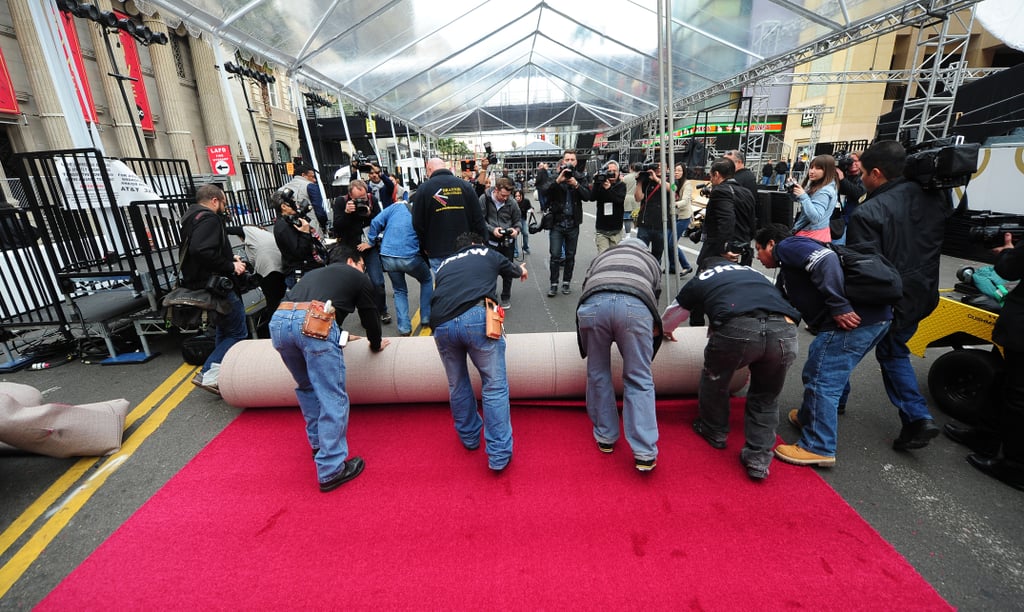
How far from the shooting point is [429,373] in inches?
131

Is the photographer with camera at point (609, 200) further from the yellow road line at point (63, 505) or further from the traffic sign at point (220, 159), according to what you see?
the traffic sign at point (220, 159)

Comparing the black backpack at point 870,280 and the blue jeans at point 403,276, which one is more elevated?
the black backpack at point 870,280

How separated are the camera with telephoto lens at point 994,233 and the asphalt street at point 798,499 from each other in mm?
1339

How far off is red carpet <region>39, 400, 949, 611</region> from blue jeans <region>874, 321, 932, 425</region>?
2.58ft

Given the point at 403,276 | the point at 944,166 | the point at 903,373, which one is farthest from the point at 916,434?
the point at 403,276

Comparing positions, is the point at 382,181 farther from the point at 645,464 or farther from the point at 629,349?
the point at 645,464

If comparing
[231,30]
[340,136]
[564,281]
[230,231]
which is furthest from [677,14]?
[340,136]

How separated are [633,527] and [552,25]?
1219cm

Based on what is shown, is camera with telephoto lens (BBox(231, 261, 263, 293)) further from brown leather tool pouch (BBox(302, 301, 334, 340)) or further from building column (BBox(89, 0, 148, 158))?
building column (BBox(89, 0, 148, 158))

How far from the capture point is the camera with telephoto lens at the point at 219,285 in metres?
3.73

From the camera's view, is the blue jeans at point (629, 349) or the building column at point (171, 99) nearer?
the blue jeans at point (629, 349)

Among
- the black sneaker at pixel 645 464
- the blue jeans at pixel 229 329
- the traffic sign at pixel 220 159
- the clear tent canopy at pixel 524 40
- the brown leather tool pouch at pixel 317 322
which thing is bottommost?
the black sneaker at pixel 645 464

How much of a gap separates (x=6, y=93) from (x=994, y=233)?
65.6 ft

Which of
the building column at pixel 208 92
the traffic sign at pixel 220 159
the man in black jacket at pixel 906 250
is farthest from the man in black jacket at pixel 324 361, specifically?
the building column at pixel 208 92
